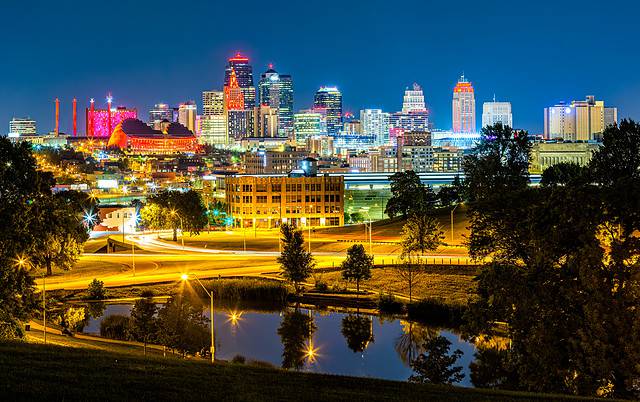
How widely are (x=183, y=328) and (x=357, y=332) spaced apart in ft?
36.8

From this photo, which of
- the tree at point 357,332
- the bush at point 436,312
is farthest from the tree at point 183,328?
the bush at point 436,312

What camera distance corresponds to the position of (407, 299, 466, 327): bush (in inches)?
2317

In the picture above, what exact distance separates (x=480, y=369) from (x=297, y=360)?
399 inches

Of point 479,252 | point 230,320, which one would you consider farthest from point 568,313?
point 230,320

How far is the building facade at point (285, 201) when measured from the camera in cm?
13888

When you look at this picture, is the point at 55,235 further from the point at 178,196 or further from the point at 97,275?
the point at 178,196

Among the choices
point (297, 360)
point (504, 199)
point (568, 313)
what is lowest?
point (297, 360)

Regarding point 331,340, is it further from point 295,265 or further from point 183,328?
point 295,265

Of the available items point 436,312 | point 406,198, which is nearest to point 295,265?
point 436,312

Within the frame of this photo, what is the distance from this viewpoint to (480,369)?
45.4 m

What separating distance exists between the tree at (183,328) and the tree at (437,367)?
37.7ft

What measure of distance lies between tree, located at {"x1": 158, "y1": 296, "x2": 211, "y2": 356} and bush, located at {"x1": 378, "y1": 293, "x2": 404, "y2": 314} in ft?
41.2

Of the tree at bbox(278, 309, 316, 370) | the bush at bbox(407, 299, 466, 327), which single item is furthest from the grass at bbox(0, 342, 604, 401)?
the bush at bbox(407, 299, 466, 327)

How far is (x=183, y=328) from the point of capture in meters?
52.2
